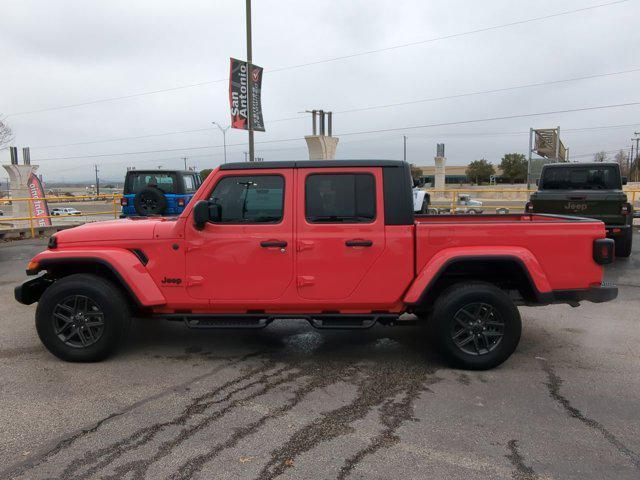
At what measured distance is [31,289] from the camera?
15.5 feet

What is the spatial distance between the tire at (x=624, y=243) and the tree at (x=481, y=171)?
7813 centimetres

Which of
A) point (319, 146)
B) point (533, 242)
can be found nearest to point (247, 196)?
point (533, 242)

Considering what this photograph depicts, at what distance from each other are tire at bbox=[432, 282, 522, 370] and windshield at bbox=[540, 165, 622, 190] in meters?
7.48

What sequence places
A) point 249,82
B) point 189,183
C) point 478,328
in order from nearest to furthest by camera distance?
point 478,328 → point 189,183 → point 249,82

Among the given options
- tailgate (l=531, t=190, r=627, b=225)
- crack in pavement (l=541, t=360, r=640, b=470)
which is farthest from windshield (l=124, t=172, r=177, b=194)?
crack in pavement (l=541, t=360, r=640, b=470)

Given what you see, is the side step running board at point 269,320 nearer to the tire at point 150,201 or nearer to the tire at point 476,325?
the tire at point 476,325

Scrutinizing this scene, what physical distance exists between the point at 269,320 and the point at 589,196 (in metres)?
7.87

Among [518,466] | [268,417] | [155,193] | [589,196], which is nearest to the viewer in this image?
[518,466]

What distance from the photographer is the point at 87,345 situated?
4.52m

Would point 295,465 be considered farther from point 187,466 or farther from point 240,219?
point 240,219

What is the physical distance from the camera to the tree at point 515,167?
3029 inches

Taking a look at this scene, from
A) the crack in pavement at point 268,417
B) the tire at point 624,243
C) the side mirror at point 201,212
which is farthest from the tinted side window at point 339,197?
the tire at point 624,243

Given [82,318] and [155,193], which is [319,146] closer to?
[155,193]

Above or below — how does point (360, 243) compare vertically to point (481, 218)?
below
